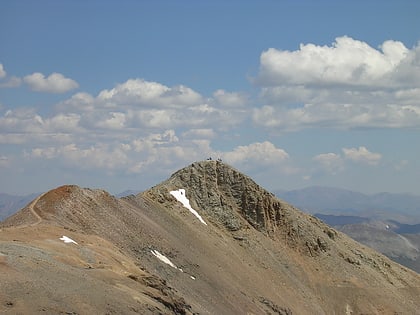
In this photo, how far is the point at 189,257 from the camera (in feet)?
232

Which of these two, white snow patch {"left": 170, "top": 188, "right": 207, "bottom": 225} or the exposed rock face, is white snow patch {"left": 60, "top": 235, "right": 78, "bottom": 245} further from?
the exposed rock face

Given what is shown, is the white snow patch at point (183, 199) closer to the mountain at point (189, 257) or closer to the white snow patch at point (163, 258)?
the mountain at point (189, 257)

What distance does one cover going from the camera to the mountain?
39.2 m

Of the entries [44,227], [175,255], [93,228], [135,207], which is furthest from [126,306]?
[135,207]

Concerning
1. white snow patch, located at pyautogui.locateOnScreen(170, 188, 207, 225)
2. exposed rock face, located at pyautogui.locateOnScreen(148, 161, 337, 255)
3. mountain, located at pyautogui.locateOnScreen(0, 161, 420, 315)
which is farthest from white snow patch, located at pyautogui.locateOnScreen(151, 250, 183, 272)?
exposed rock face, located at pyautogui.locateOnScreen(148, 161, 337, 255)

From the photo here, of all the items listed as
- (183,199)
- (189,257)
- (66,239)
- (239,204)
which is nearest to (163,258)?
(189,257)

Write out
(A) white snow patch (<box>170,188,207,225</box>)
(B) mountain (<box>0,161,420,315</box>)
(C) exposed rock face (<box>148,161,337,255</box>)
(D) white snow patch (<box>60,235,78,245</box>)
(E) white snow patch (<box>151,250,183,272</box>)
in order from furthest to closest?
(C) exposed rock face (<box>148,161,337,255</box>) → (A) white snow patch (<box>170,188,207,225</box>) → (E) white snow patch (<box>151,250,183,272</box>) → (D) white snow patch (<box>60,235,78,245</box>) → (B) mountain (<box>0,161,420,315</box>)

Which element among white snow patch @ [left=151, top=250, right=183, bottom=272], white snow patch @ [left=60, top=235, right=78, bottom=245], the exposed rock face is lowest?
white snow patch @ [left=151, top=250, right=183, bottom=272]

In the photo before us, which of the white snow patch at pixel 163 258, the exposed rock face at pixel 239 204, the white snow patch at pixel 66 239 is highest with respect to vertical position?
the exposed rock face at pixel 239 204

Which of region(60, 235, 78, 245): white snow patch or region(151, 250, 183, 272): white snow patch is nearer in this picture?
region(60, 235, 78, 245): white snow patch

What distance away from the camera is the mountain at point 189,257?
39219mm

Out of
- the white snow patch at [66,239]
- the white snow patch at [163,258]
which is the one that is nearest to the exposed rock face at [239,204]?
the white snow patch at [163,258]

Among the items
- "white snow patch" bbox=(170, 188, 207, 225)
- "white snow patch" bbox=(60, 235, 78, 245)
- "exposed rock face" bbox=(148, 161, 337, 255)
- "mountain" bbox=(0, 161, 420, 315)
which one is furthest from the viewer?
"exposed rock face" bbox=(148, 161, 337, 255)

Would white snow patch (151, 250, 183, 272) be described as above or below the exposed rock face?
below
